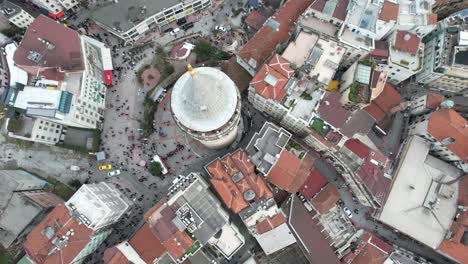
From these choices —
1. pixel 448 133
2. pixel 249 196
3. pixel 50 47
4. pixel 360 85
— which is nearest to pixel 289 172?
pixel 249 196

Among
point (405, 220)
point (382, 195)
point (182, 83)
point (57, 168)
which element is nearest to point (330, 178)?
point (382, 195)

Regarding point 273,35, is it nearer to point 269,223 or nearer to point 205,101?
point 205,101

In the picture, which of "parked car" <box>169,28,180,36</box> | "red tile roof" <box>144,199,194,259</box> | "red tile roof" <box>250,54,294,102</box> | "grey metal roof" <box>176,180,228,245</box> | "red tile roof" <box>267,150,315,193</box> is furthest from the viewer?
"parked car" <box>169,28,180,36</box>

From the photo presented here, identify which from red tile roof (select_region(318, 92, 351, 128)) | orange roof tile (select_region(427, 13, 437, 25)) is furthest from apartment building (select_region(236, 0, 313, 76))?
orange roof tile (select_region(427, 13, 437, 25))

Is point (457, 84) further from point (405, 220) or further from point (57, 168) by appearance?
point (57, 168)

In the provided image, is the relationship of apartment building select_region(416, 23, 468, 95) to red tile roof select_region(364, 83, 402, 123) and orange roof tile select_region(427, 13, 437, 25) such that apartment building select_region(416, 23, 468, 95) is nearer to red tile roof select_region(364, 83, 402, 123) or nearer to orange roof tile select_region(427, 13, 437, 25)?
orange roof tile select_region(427, 13, 437, 25)

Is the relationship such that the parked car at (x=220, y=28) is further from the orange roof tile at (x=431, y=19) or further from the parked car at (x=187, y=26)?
the orange roof tile at (x=431, y=19)
